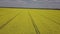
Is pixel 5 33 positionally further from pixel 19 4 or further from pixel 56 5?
pixel 56 5

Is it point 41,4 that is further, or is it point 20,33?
point 41,4

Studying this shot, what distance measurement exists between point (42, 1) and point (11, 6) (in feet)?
1.72

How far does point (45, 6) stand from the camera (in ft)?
5.31

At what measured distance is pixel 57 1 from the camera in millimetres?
1618

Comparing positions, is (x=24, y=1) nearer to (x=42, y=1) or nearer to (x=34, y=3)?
(x=34, y=3)

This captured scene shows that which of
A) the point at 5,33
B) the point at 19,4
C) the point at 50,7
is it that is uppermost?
the point at 5,33

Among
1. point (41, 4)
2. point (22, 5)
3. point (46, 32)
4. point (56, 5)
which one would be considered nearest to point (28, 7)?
point (22, 5)

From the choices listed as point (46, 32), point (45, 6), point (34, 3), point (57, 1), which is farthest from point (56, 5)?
point (46, 32)

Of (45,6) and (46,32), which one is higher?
(46,32)

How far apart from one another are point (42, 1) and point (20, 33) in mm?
1221

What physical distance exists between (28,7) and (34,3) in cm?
12

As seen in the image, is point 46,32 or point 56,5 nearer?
point 46,32

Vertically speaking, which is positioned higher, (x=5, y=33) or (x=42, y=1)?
(x=5, y=33)

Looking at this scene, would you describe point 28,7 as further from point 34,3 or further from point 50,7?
point 50,7
